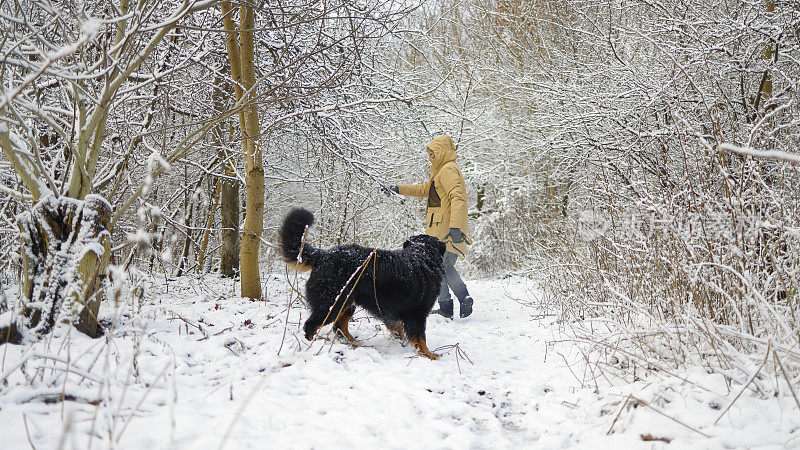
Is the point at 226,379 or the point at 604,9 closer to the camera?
the point at 226,379

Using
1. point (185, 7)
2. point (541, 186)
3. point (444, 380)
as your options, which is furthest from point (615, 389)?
point (541, 186)

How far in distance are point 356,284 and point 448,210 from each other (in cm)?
210

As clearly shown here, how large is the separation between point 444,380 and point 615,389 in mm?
1073

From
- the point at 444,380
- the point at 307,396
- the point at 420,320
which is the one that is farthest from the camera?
the point at 420,320

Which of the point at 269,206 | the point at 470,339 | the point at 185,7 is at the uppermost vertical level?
the point at 185,7

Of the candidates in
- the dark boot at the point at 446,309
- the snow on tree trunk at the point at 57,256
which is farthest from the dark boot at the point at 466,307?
the snow on tree trunk at the point at 57,256

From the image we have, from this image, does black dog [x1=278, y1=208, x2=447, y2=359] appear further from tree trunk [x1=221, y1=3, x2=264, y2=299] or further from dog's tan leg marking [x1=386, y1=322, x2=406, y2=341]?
tree trunk [x1=221, y1=3, x2=264, y2=299]

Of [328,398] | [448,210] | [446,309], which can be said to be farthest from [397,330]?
[448,210]

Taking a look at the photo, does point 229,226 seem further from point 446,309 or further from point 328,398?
point 328,398

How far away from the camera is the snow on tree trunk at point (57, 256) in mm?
2461

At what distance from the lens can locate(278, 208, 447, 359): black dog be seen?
340 centimetres

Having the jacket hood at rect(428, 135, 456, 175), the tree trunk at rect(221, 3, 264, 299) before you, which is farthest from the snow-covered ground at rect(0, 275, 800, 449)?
the jacket hood at rect(428, 135, 456, 175)

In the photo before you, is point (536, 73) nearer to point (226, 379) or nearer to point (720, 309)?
point (720, 309)

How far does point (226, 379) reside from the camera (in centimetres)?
247
